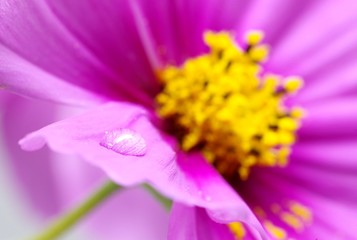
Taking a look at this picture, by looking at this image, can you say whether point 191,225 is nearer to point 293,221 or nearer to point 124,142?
point 124,142

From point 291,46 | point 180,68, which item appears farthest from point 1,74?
point 291,46

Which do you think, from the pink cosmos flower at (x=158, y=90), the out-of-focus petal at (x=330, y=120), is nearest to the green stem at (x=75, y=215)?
the pink cosmos flower at (x=158, y=90)

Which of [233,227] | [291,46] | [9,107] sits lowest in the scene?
[233,227]

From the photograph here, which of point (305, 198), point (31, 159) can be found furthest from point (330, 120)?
point (31, 159)

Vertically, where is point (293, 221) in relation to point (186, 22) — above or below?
below

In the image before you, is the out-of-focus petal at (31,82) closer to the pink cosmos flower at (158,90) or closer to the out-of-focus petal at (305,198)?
the pink cosmos flower at (158,90)

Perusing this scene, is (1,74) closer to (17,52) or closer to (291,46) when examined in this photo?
(17,52)

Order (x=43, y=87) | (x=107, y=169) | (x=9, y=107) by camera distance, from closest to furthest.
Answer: (x=107, y=169) → (x=43, y=87) → (x=9, y=107)
